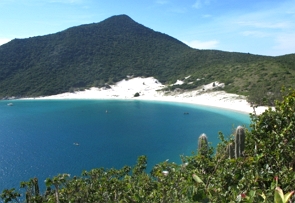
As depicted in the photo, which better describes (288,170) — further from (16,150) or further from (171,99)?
(171,99)

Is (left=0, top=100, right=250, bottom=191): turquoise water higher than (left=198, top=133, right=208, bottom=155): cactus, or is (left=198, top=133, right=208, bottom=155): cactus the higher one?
(left=198, top=133, right=208, bottom=155): cactus

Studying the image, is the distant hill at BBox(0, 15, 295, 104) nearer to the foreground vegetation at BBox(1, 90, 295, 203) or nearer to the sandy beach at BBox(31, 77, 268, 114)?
the sandy beach at BBox(31, 77, 268, 114)

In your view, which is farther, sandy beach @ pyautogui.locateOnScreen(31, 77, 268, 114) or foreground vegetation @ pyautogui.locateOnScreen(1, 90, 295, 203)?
sandy beach @ pyautogui.locateOnScreen(31, 77, 268, 114)

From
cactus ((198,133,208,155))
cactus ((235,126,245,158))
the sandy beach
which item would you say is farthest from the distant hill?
cactus ((235,126,245,158))

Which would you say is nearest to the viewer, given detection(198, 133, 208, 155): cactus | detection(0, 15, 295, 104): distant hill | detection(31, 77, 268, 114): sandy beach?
detection(198, 133, 208, 155): cactus

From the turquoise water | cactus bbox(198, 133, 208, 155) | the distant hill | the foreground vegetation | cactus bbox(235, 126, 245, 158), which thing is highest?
the distant hill

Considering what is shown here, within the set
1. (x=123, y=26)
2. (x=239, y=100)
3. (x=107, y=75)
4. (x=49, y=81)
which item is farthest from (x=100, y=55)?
(x=239, y=100)
